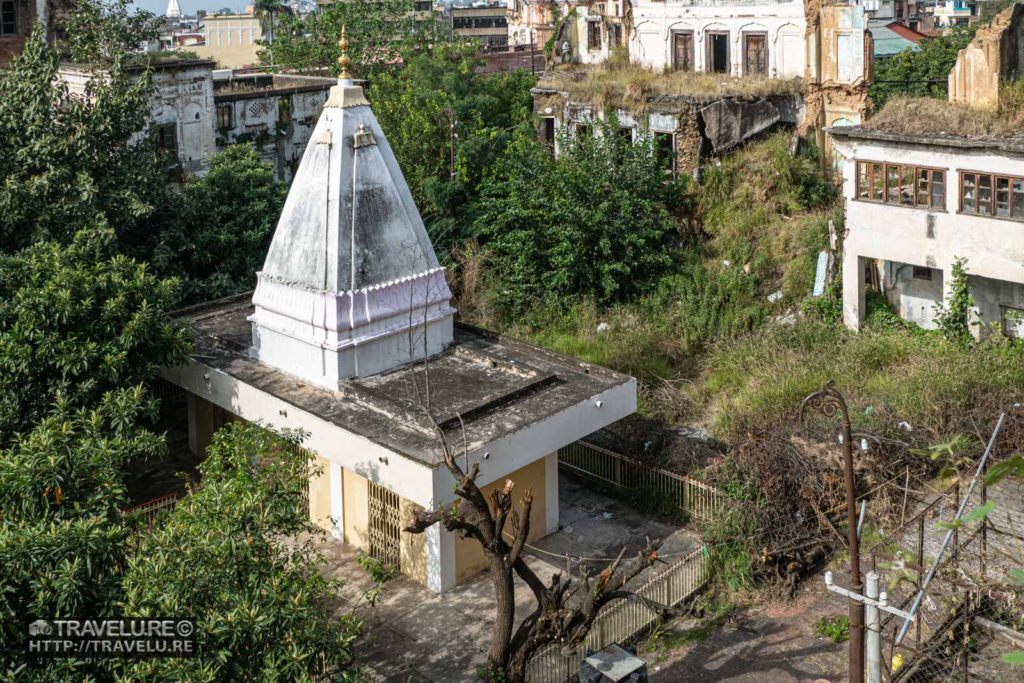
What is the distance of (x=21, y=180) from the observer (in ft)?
79.6

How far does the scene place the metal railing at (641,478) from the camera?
21.1 metres

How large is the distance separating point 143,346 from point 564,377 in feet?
24.8

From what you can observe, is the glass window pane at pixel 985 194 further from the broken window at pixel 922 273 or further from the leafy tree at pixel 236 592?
the leafy tree at pixel 236 592

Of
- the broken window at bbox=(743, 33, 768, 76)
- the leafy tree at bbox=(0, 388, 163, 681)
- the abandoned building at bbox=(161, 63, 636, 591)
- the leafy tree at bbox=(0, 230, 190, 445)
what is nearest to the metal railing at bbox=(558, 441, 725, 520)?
the abandoned building at bbox=(161, 63, 636, 591)

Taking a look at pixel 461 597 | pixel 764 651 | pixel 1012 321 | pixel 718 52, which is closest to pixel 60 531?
pixel 461 597

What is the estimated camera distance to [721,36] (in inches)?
1427

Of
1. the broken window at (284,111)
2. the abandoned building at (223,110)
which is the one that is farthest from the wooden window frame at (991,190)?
the broken window at (284,111)

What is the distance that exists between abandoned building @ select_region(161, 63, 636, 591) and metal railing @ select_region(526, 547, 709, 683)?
289 centimetres

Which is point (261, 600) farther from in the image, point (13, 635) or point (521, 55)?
point (521, 55)

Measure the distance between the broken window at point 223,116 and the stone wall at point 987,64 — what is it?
64.4ft

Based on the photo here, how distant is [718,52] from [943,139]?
12.7 metres

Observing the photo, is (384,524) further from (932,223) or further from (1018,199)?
(1018,199)

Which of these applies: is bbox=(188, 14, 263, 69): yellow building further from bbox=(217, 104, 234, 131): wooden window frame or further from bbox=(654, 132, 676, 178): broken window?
bbox=(654, 132, 676, 178): broken window

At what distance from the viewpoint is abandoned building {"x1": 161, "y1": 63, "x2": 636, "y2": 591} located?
63.8 feet
